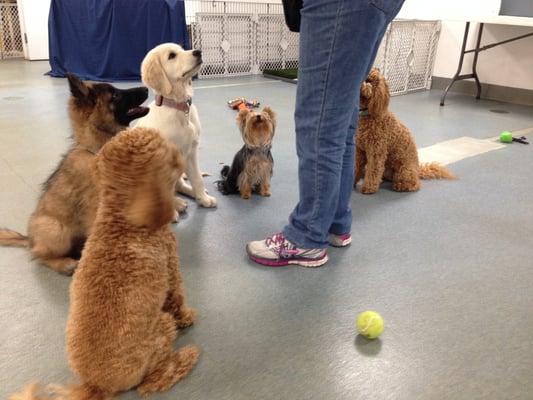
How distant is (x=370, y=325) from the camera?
1.58 m

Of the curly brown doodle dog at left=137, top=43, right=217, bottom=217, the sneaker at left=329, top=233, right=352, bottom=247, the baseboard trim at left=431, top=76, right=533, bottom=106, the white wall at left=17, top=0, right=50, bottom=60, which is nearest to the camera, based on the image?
the sneaker at left=329, top=233, right=352, bottom=247

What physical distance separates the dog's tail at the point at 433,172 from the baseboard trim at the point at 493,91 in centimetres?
371

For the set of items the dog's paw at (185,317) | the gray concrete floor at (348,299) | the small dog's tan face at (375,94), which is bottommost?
the gray concrete floor at (348,299)

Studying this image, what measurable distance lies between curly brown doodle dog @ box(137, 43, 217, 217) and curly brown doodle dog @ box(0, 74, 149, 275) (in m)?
0.40

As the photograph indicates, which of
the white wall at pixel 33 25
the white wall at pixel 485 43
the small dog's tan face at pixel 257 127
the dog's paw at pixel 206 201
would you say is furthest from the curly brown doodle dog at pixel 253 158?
the white wall at pixel 33 25

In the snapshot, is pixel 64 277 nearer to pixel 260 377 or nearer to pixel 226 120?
pixel 260 377

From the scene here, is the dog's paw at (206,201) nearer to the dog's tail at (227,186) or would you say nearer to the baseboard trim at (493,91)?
the dog's tail at (227,186)

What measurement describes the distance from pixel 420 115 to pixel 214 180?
10.3 ft

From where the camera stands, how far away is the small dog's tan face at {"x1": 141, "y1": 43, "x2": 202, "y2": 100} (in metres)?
2.48

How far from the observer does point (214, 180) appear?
320 centimetres

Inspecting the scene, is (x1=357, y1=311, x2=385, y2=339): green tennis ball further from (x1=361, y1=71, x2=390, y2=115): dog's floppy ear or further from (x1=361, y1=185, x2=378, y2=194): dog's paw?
(x1=361, y1=71, x2=390, y2=115): dog's floppy ear

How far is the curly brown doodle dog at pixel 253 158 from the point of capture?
275 centimetres

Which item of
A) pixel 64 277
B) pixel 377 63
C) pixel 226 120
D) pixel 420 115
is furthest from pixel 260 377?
pixel 377 63

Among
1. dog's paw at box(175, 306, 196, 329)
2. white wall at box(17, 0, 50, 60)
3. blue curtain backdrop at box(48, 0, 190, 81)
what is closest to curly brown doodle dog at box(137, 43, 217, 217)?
dog's paw at box(175, 306, 196, 329)
